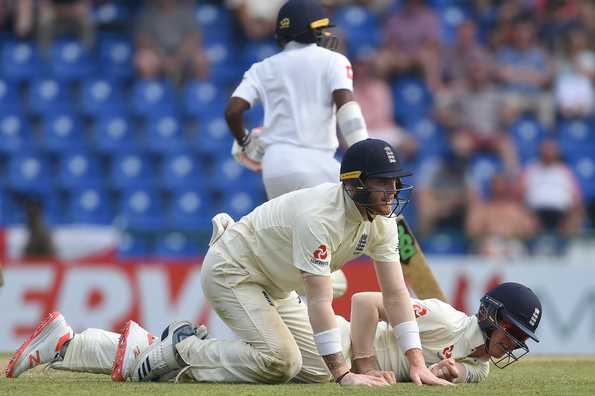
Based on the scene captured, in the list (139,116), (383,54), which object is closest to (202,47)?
(139,116)

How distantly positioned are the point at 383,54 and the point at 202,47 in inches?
85.1

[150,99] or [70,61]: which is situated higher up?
[70,61]

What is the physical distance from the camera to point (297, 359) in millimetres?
6195

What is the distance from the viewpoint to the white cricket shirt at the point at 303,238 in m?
5.81

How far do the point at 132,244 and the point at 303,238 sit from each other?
564cm

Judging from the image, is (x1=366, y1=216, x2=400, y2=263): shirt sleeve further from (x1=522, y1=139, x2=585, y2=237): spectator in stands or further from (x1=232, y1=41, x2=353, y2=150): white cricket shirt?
(x1=522, y1=139, x2=585, y2=237): spectator in stands

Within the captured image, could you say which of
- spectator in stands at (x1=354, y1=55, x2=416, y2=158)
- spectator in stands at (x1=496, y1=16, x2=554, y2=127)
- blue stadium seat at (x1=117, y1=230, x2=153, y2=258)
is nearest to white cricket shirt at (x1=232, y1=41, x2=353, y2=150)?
blue stadium seat at (x1=117, y1=230, x2=153, y2=258)

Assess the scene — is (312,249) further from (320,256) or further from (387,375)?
(387,375)

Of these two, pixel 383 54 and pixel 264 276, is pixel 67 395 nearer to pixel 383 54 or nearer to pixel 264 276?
pixel 264 276

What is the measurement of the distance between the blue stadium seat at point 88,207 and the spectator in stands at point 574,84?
564cm

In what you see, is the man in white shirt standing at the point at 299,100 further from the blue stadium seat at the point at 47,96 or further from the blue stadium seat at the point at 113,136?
the blue stadium seat at the point at 47,96

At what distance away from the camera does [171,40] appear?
1391 cm

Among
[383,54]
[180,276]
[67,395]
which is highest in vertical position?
[383,54]

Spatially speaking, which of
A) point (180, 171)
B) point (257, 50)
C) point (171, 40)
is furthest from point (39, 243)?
point (257, 50)
